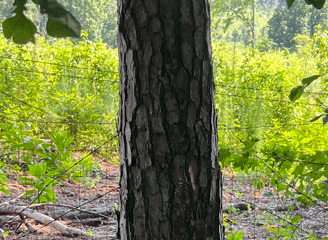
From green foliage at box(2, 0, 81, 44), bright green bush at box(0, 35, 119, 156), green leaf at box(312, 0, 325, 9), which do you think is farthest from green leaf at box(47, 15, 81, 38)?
bright green bush at box(0, 35, 119, 156)

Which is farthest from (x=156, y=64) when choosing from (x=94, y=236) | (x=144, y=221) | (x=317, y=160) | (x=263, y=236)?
(x=263, y=236)

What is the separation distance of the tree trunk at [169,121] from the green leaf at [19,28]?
0.69ft

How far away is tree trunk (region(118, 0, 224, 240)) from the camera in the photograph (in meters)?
0.62

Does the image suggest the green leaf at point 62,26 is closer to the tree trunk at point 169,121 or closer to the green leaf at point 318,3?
the tree trunk at point 169,121

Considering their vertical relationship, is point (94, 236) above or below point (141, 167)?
below

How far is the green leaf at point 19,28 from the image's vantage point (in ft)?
1.56

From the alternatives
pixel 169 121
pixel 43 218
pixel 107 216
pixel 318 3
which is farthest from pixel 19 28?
pixel 107 216

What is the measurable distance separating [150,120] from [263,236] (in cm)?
163

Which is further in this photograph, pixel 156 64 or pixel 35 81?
pixel 35 81

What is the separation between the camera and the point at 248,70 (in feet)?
12.6

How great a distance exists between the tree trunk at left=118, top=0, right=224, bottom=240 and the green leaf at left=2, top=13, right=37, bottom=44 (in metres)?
0.21

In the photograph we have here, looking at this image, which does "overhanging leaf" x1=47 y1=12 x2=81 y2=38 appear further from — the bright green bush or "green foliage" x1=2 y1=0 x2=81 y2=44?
the bright green bush

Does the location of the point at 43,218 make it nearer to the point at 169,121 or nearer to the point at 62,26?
the point at 169,121

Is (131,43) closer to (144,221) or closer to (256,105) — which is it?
(144,221)
